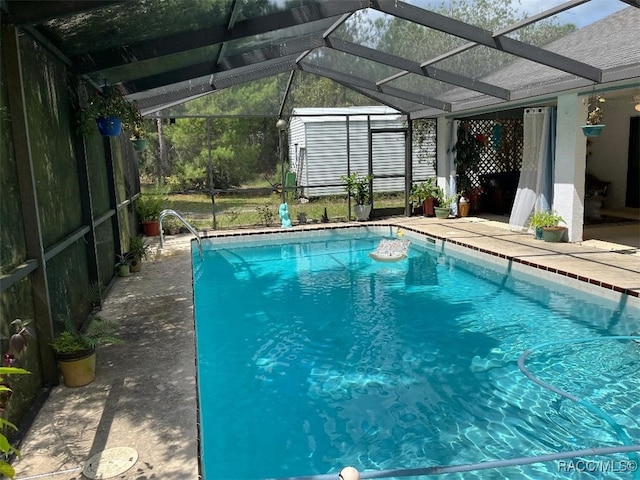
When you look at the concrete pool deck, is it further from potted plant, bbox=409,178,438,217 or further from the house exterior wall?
the house exterior wall

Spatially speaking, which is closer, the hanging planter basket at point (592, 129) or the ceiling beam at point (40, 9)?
the ceiling beam at point (40, 9)

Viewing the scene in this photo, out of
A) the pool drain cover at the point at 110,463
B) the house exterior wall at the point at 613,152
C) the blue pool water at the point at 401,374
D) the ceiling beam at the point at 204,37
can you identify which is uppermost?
the ceiling beam at the point at 204,37

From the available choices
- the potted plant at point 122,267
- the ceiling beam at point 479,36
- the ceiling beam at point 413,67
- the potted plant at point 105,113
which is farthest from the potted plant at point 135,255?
the ceiling beam at point 479,36

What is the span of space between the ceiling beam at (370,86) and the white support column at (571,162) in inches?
111

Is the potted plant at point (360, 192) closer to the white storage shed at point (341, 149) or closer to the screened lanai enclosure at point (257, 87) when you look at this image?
the screened lanai enclosure at point (257, 87)

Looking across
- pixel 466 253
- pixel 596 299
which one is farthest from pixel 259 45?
pixel 596 299

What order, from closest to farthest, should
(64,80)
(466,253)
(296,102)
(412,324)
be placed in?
(64,80) → (412,324) → (466,253) → (296,102)

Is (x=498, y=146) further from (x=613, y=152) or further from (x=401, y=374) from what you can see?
(x=401, y=374)

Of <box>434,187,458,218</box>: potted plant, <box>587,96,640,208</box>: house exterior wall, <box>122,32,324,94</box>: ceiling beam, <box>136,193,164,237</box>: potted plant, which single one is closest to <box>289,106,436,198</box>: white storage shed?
<box>434,187,458,218</box>: potted plant

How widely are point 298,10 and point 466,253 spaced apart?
4875 mm

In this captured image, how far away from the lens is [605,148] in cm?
1181

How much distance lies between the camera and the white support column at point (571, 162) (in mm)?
7871

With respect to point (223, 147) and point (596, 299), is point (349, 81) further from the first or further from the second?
point (223, 147)

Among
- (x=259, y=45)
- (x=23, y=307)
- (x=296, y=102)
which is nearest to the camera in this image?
(x=23, y=307)
